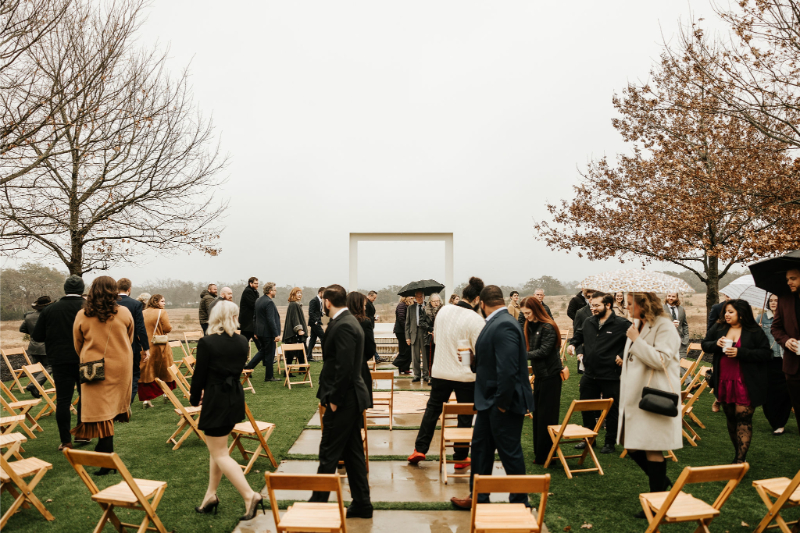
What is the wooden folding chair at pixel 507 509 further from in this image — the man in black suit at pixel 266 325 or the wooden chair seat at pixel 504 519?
the man in black suit at pixel 266 325

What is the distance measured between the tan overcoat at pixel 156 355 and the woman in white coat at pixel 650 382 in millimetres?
6877

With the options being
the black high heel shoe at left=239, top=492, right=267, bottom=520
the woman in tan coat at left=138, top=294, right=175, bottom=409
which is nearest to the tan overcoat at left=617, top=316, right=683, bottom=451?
the black high heel shoe at left=239, top=492, right=267, bottom=520

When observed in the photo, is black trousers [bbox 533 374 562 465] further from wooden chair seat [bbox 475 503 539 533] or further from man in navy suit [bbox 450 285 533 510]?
wooden chair seat [bbox 475 503 539 533]

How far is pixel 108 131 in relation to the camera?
35.7ft

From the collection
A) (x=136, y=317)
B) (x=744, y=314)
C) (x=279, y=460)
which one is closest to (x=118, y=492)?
(x=279, y=460)

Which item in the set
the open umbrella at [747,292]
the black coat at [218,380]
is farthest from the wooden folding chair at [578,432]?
the open umbrella at [747,292]

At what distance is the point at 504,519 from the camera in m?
3.41

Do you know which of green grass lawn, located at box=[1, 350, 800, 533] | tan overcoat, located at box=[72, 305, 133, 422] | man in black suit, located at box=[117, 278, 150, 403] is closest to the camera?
green grass lawn, located at box=[1, 350, 800, 533]

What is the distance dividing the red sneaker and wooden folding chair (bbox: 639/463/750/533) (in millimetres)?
2530

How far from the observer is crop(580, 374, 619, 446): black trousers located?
6.42 metres

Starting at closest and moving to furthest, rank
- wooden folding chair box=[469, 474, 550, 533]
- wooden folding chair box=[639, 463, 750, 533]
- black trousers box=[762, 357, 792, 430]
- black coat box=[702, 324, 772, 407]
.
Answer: wooden folding chair box=[469, 474, 550, 533] → wooden folding chair box=[639, 463, 750, 533] → black coat box=[702, 324, 772, 407] → black trousers box=[762, 357, 792, 430]

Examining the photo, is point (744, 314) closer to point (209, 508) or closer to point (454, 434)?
point (454, 434)

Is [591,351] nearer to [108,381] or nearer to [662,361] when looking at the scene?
[662,361]

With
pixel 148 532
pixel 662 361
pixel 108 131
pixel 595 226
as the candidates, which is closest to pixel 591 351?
pixel 662 361
